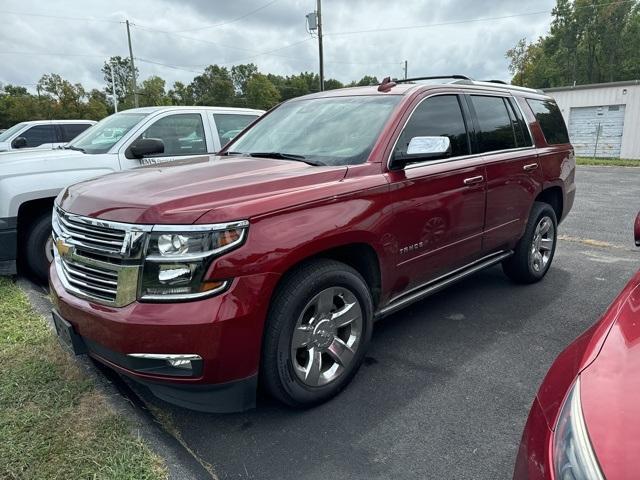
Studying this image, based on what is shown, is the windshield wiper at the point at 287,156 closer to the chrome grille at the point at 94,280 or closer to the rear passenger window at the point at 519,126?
the chrome grille at the point at 94,280

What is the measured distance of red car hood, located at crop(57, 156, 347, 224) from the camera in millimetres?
2260

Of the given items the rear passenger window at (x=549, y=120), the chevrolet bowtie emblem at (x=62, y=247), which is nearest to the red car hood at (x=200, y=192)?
the chevrolet bowtie emblem at (x=62, y=247)

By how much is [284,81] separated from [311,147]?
82122 mm

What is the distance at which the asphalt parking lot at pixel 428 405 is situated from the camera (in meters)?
2.36

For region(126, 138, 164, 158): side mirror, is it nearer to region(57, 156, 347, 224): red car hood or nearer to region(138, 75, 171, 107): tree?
region(57, 156, 347, 224): red car hood

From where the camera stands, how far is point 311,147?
10.9 ft

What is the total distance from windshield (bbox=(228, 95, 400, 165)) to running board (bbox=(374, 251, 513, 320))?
103cm

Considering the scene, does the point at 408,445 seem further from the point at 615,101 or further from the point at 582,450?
the point at 615,101

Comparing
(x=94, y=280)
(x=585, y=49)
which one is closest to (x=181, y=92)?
(x=585, y=49)

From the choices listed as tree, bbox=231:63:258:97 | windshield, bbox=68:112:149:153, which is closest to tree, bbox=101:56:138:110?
tree, bbox=231:63:258:97

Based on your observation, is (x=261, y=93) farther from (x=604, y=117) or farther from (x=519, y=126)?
(x=519, y=126)

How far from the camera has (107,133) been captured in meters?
5.66

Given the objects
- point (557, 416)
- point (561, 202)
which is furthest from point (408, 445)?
point (561, 202)

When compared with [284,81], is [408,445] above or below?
below
